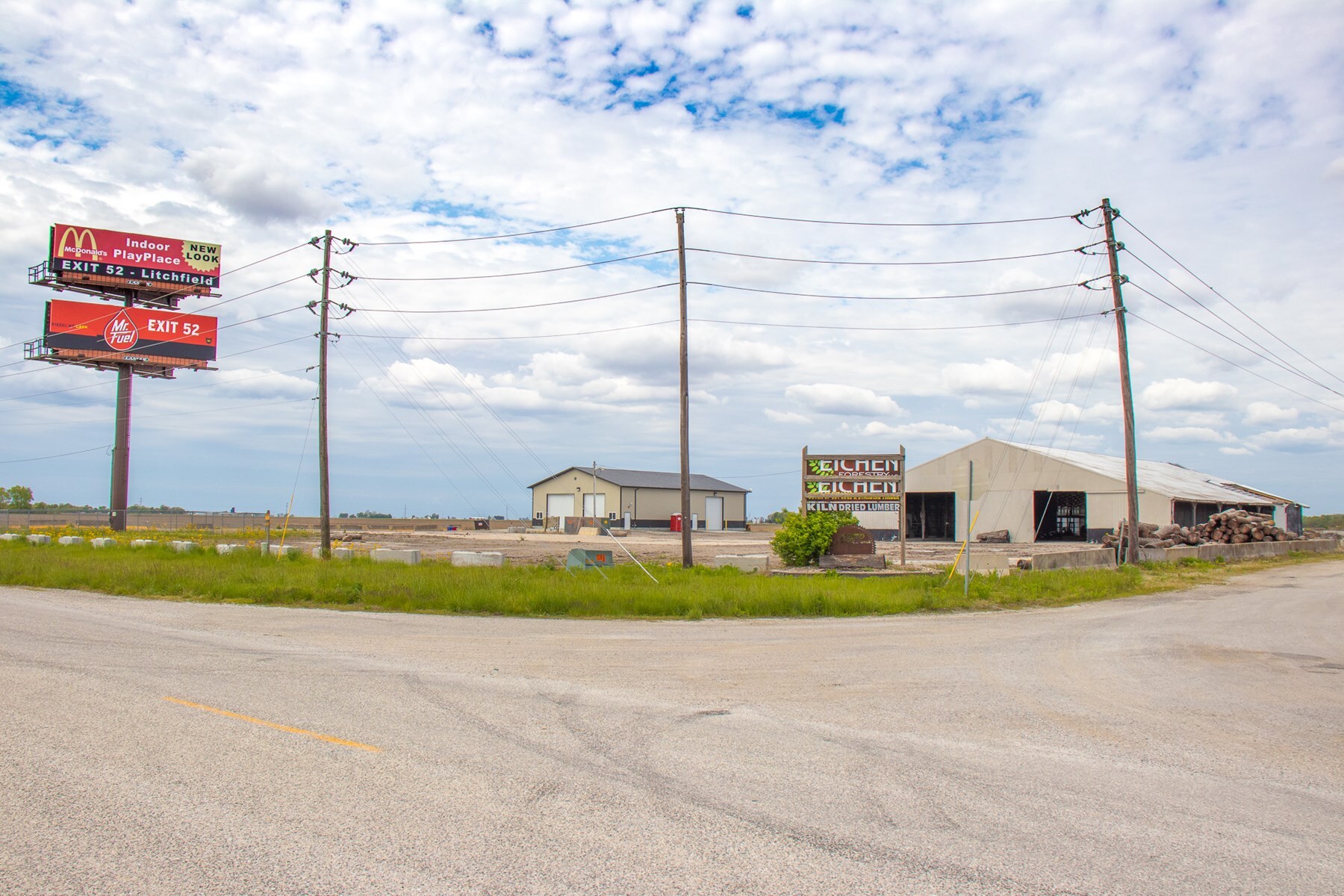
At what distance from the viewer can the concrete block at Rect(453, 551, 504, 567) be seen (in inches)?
1005

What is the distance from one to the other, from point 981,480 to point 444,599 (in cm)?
4184

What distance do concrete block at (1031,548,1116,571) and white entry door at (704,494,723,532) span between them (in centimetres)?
5323

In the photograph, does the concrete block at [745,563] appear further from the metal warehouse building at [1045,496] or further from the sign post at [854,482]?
the metal warehouse building at [1045,496]

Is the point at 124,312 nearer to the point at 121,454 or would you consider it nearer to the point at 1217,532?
the point at 121,454

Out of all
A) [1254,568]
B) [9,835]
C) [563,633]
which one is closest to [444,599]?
[563,633]

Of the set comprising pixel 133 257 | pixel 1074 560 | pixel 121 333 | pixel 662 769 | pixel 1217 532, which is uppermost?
pixel 133 257

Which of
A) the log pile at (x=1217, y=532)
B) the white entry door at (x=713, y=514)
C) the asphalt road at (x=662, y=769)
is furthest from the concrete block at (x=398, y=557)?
the white entry door at (x=713, y=514)

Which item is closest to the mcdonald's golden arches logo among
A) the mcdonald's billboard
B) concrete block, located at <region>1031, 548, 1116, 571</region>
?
the mcdonald's billboard

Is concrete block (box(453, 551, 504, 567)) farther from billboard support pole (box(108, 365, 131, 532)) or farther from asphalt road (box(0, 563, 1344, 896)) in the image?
billboard support pole (box(108, 365, 131, 532))

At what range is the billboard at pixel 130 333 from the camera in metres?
57.5

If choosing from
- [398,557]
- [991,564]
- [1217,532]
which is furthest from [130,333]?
[1217,532]

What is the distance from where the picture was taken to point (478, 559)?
86.3 feet

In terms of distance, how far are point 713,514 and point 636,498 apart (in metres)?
9.42

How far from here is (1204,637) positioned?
13.9 m
